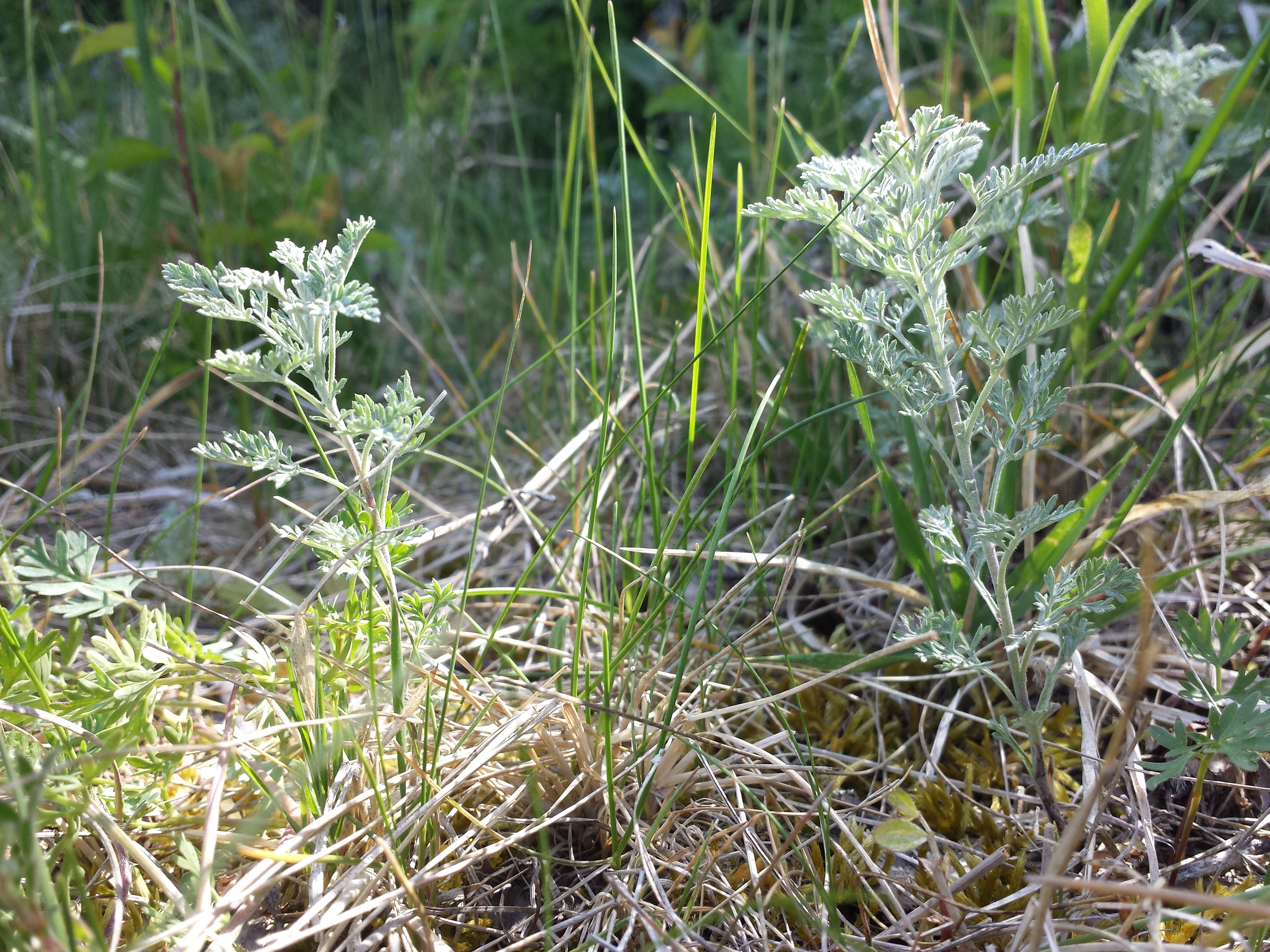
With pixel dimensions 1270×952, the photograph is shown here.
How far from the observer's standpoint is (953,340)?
3.84 ft

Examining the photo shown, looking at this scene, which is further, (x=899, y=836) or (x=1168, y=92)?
(x=1168, y=92)

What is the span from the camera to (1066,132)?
1.88 metres

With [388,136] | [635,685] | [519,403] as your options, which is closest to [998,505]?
[635,685]

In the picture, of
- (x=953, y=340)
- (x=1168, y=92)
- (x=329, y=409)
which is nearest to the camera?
(x=329, y=409)

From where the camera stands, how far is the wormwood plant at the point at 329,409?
1009 millimetres

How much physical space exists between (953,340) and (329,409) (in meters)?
0.84

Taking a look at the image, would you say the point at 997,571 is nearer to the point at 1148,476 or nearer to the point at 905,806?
the point at 1148,476

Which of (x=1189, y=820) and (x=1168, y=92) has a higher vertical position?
(x=1168, y=92)

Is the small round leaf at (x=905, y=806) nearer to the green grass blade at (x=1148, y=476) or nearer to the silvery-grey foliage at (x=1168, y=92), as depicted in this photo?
the green grass blade at (x=1148, y=476)

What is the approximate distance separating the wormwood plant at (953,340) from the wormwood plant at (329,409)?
20.0 inches

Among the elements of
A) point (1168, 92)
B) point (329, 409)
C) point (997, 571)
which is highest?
point (1168, 92)

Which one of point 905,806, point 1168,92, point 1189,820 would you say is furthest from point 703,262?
point 1168,92

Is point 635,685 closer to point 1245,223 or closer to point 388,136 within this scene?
point 1245,223

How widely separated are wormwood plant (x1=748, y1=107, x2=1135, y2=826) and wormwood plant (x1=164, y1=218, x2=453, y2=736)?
0.51m
